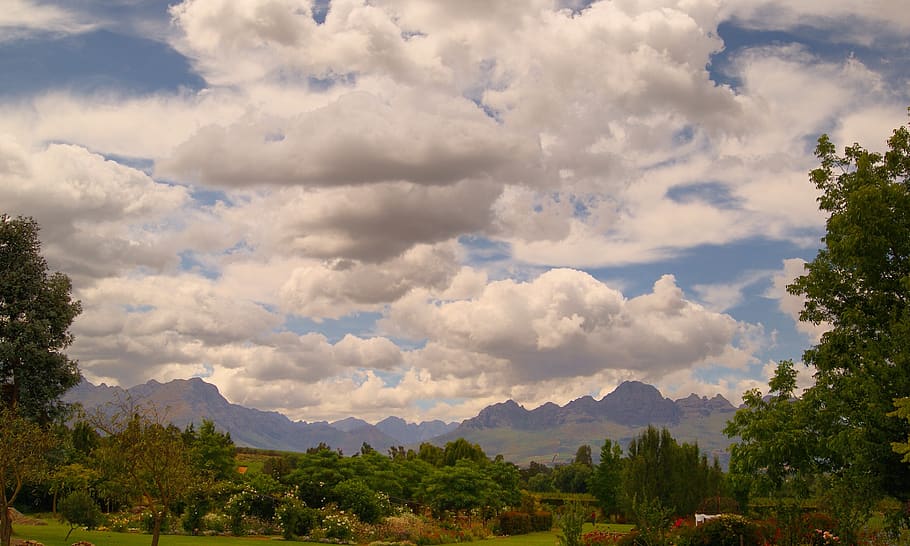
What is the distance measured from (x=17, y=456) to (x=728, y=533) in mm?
22911

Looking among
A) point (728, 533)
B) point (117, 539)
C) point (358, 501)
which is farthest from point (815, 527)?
point (117, 539)

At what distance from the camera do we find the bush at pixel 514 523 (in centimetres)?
4256

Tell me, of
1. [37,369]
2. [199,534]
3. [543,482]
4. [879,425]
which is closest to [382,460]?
[199,534]

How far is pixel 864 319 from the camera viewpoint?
23.3m

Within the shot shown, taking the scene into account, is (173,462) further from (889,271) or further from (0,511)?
(889,271)

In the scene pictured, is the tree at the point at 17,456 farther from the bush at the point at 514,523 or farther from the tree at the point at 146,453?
the bush at the point at 514,523

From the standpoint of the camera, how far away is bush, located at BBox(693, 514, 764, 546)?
24.5 m

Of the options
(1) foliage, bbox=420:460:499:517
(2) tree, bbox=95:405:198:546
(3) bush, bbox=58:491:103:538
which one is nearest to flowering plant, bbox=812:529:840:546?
(2) tree, bbox=95:405:198:546

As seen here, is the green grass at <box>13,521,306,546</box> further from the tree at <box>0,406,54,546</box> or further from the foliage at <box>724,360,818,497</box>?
the foliage at <box>724,360,818,497</box>

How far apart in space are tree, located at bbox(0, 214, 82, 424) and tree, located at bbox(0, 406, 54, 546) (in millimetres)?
7556

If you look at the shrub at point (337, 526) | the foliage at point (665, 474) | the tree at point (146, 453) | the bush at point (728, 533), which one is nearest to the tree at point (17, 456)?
the tree at point (146, 453)

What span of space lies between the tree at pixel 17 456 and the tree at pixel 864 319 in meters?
24.8

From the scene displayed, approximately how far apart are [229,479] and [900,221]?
33.1 meters

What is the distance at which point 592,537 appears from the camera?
2862 cm
